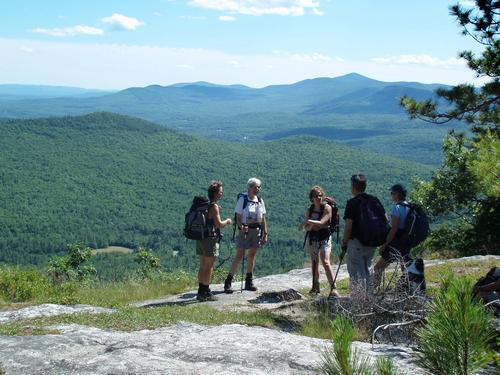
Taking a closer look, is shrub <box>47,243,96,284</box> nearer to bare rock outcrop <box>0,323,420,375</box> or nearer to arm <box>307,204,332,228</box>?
arm <box>307,204,332,228</box>

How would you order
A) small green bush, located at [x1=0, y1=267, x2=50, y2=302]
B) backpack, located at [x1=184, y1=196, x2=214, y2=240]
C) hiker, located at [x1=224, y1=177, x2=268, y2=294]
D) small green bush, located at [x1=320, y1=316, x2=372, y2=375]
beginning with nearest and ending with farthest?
small green bush, located at [x1=320, y1=316, x2=372, y2=375] < backpack, located at [x1=184, y1=196, x2=214, y2=240] < small green bush, located at [x1=0, y1=267, x2=50, y2=302] < hiker, located at [x1=224, y1=177, x2=268, y2=294]

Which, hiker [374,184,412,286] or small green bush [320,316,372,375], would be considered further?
hiker [374,184,412,286]

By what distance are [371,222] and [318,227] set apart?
1.29 meters

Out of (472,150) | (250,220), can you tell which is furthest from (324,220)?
(472,150)

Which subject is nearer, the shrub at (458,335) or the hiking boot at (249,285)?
the shrub at (458,335)

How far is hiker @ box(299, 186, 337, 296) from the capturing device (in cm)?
808

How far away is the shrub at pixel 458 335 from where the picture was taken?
2.09m

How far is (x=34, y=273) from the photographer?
A: 905 cm

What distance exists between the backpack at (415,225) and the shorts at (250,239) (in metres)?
2.48

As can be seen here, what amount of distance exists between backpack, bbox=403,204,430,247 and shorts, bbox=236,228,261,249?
8.12ft

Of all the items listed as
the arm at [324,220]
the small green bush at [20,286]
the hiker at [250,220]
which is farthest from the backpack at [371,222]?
the small green bush at [20,286]

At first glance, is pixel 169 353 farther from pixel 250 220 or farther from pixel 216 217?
pixel 250 220

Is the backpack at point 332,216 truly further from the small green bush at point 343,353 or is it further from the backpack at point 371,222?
the small green bush at point 343,353

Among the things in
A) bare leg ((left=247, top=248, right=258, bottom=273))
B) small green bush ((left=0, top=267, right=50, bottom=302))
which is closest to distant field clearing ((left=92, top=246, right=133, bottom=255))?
small green bush ((left=0, top=267, right=50, bottom=302))
